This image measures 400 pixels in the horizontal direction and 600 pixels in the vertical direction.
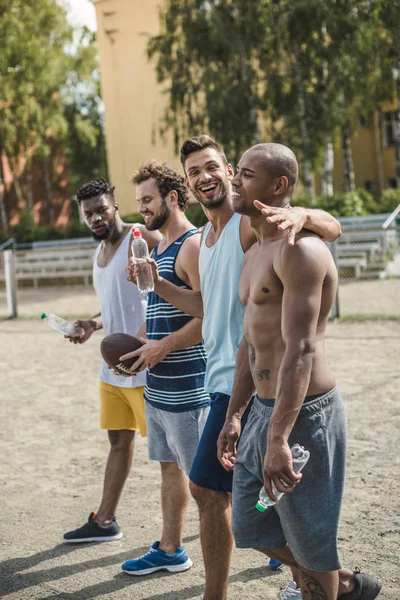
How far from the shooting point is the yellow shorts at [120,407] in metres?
4.64

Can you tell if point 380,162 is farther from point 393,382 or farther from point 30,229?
point 393,382

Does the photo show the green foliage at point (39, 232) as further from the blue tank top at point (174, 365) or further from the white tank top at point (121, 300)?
the blue tank top at point (174, 365)

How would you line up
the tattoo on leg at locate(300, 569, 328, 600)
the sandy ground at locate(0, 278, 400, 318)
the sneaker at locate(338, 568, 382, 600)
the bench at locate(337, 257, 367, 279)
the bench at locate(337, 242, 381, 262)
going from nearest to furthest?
the tattoo on leg at locate(300, 569, 328, 600) < the sneaker at locate(338, 568, 382, 600) < the sandy ground at locate(0, 278, 400, 318) < the bench at locate(337, 257, 367, 279) < the bench at locate(337, 242, 381, 262)

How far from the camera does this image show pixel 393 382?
838 centimetres

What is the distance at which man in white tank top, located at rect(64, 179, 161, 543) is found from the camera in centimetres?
464

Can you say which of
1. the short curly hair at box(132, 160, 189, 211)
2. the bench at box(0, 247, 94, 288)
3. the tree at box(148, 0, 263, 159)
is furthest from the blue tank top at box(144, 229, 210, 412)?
the tree at box(148, 0, 263, 159)

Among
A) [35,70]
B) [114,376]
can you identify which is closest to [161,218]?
[114,376]

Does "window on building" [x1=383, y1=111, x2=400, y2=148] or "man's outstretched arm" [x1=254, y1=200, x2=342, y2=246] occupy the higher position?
"window on building" [x1=383, y1=111, x2=400, y2=148]

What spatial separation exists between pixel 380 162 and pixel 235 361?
37.7 m

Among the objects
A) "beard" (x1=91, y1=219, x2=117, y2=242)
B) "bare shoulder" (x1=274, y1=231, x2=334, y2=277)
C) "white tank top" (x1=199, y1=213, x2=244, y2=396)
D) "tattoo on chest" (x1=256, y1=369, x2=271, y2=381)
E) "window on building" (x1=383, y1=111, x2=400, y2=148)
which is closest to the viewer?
"bare shoulder" (x1=274, y1=231, x2=334, y2=277)

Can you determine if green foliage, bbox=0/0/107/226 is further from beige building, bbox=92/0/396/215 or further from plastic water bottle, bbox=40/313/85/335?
plastic water bottle, bbox=40/313/85/335

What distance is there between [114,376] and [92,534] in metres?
0.93

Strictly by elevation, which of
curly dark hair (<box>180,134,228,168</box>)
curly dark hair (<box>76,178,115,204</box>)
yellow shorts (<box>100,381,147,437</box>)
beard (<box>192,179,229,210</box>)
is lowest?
yellow shorts (<box>100,381,147,437</box>)

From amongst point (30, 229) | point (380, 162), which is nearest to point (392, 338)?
point (30, 229)
